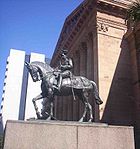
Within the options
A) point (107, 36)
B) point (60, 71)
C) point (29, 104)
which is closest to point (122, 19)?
point (107, 36)

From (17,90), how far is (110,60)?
2911 inches

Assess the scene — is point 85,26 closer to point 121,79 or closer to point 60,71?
point 121,79

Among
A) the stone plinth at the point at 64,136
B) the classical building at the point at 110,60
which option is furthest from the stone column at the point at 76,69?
the stone plinth at the point at 64,136

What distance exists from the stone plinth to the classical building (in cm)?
737

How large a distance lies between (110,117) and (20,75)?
252ft

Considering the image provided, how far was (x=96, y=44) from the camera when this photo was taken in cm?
2055

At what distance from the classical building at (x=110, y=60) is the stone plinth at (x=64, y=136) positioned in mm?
7367

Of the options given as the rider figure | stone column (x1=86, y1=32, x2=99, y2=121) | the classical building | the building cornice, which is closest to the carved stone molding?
the classical building

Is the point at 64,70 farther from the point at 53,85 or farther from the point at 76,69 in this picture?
the point at 76,69

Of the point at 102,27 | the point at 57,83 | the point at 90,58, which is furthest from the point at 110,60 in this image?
the point at 57,83

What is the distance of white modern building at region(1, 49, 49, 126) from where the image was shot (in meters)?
86.2

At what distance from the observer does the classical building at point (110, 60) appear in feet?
60.9

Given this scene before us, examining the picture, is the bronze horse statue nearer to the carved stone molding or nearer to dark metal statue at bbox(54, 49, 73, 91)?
dark metal statue at bbox(54, 49, 73, 91)

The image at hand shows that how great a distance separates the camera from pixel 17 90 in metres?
89.5
